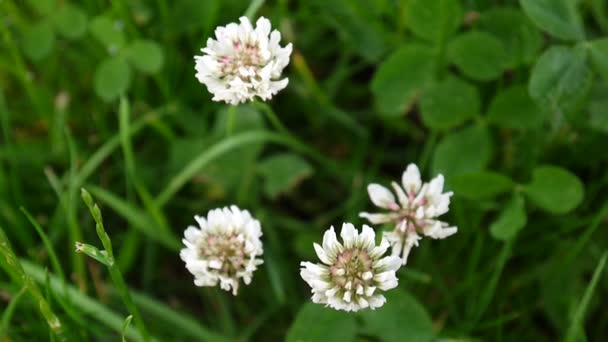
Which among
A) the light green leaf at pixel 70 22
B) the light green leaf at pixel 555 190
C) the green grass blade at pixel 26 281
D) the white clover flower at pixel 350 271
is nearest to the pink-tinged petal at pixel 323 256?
the white clover flower at pixel 350 271

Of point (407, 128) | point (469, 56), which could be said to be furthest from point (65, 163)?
point (469, 56)

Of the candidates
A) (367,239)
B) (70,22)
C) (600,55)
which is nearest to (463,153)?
(600,55)


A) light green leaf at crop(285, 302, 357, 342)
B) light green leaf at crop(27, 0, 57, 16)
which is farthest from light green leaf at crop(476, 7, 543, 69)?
light green leaf at crop(27, 0, 57, 16)

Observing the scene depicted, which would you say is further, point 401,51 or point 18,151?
point 18,151

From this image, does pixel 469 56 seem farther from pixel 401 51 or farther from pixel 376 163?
pixel 376 163

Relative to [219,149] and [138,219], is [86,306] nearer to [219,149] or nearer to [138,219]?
[138,219]

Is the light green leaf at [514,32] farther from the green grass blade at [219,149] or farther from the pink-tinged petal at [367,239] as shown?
the pink-tinged petal at [367,239]

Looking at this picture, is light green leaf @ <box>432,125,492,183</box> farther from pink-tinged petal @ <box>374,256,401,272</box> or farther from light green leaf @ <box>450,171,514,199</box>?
pink-tinged petal @ <box>374,256,401,272</box>
